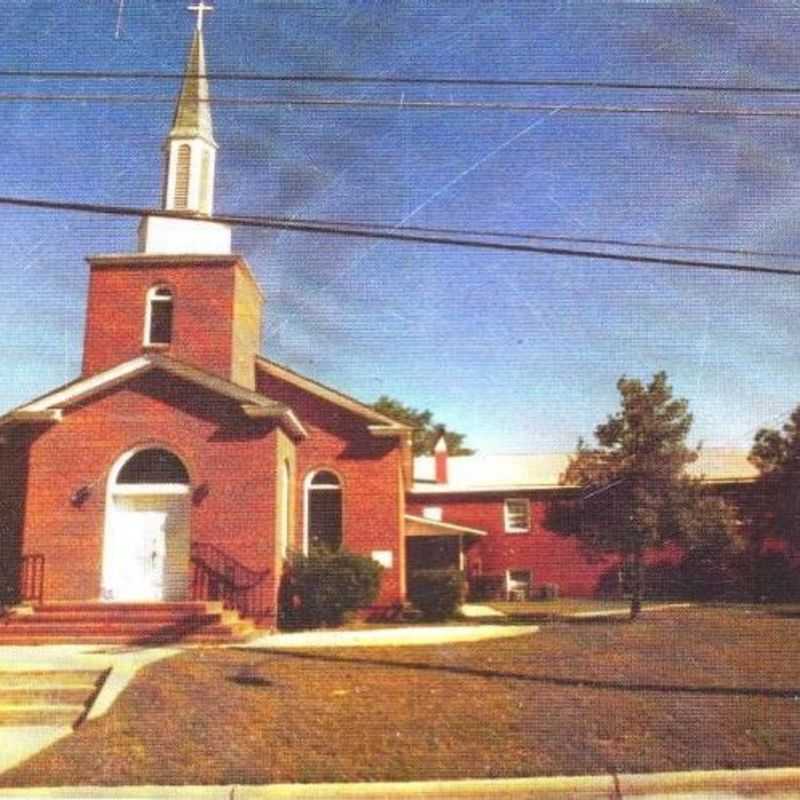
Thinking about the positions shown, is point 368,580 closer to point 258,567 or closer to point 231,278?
point 258,567

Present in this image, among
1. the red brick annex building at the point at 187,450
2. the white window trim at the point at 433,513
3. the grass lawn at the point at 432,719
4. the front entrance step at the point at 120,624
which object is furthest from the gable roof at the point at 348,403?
the white window trim at the point at 433,513

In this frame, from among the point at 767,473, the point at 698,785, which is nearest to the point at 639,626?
the point at 698,785

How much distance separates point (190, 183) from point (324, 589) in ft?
35.8

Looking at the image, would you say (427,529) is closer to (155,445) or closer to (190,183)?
(155,445)

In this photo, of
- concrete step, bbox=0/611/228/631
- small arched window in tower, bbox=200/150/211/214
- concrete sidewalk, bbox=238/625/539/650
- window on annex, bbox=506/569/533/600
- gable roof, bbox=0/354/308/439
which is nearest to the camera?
concrete sidewalk, bbox=238/625/539/650

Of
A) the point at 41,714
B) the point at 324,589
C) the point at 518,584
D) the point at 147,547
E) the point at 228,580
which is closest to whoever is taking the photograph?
the point at 41,714

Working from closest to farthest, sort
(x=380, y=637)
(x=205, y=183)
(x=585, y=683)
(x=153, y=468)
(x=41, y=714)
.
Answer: (x=41, y=714)
(x=585, y=683)
(x=380, y=637)
(x=153, y=468)
(x=205, y=183)

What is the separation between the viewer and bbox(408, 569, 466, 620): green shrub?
67.8 feet

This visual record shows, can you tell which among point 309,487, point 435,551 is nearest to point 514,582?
point 435,551

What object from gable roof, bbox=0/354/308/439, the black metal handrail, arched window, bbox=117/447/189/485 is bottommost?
the black metal handrail

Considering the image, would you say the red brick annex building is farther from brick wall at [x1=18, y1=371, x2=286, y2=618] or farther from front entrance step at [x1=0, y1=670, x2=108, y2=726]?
front entrance step at [x1=0, y1=670, x2=108, y2=726]

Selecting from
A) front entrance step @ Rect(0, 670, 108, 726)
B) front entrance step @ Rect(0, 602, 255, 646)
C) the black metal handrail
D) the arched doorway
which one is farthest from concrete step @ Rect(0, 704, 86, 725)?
the arched doorway

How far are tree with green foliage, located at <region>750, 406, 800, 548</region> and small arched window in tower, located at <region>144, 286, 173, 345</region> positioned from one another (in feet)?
72.0

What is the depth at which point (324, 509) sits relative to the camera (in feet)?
72.3
